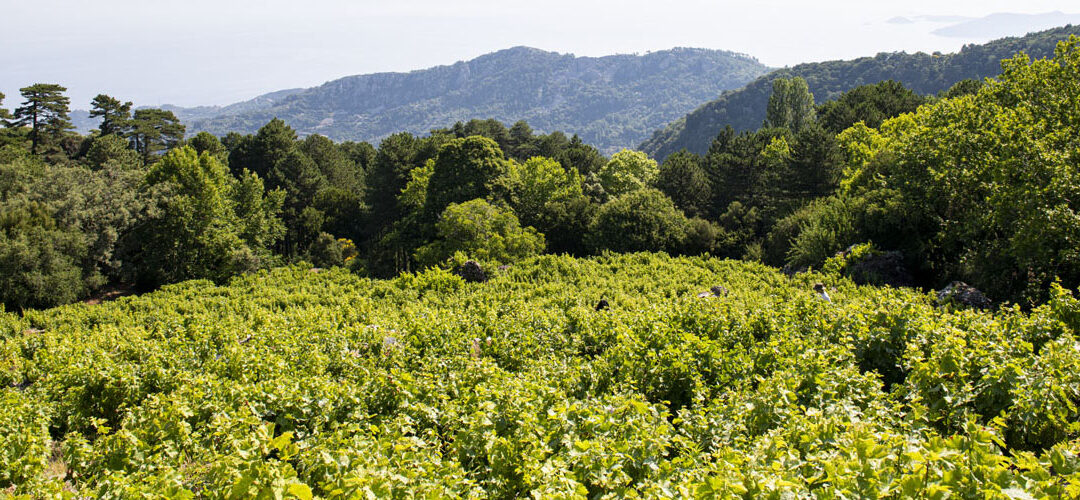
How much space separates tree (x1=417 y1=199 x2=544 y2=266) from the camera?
112 feet

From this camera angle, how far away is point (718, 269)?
83.3 feet

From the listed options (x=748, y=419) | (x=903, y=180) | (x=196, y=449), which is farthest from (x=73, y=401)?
(x=903, y=180)

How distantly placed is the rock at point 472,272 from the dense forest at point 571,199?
1.25m

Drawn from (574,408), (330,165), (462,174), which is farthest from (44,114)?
(574,408)

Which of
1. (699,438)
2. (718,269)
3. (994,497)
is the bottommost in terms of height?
(718,269)

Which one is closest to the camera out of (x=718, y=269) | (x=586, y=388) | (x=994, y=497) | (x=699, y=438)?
(x=994, y=497)

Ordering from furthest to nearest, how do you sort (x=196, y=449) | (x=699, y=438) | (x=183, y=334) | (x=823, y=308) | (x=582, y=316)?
(x=183, y=334) < (x=582, y=316) < (x=823, y=308) < (x=196, y=449) < (x=699, y=438)

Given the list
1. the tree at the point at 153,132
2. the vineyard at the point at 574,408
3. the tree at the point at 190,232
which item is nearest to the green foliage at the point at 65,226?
the tree at the point at 190,232

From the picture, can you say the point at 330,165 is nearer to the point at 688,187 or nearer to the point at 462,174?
the point at 462,174

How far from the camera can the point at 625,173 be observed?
53.5 metres

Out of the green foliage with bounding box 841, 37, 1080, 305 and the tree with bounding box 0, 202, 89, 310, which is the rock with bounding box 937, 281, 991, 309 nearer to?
the green foliage with bounding box 841, 37, 1080, 305

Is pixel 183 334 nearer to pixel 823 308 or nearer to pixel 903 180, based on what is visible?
pixel 823 308

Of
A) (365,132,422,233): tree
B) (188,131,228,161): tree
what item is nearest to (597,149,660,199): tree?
(365,132,422,233): tree

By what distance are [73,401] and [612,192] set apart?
4667cm
